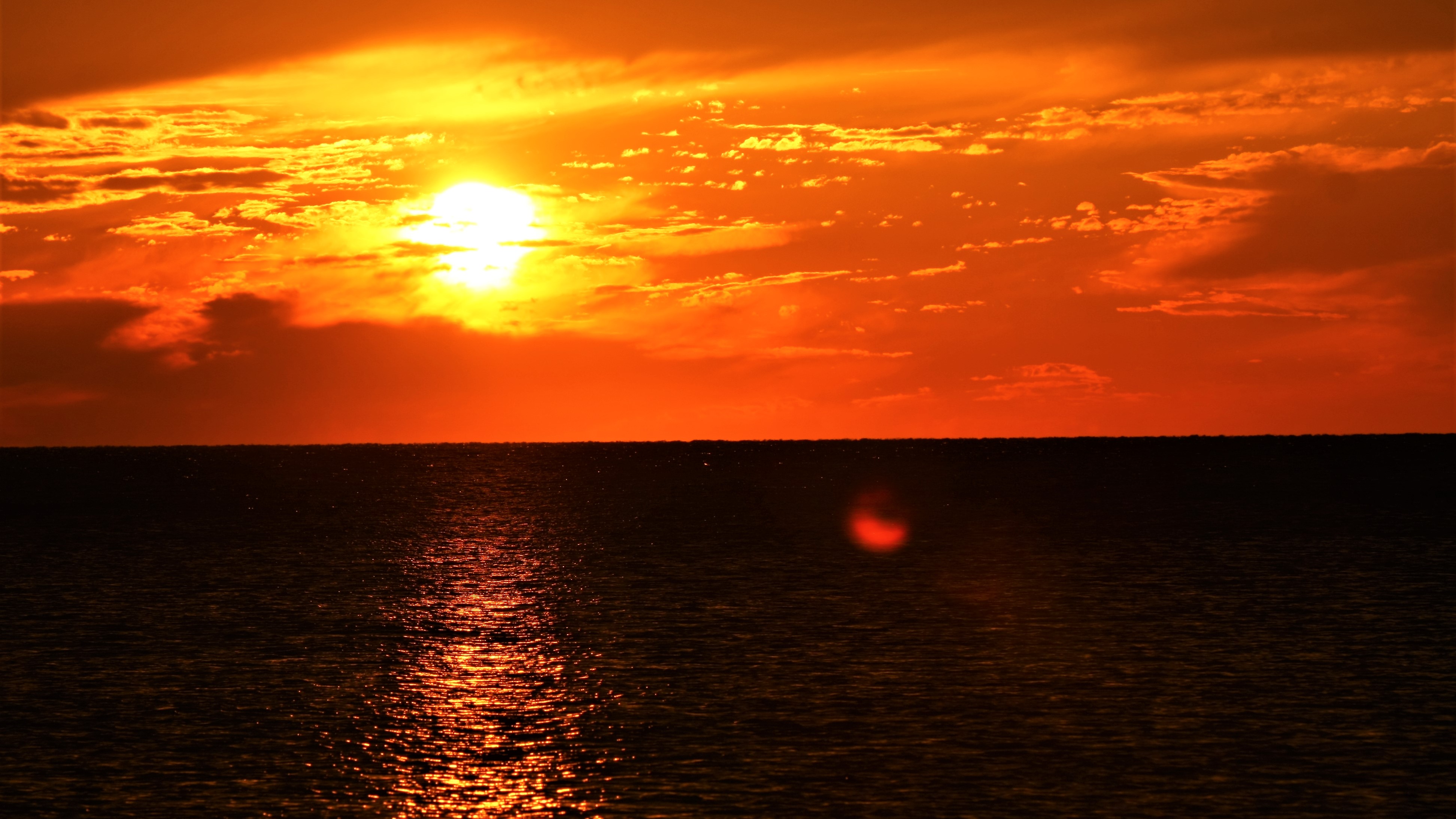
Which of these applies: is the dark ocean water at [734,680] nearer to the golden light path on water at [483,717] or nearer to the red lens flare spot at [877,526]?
the golden light path on water at [483,717]

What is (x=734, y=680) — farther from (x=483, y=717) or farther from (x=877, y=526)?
(x=877, y=526)

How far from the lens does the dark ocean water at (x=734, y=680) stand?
30.1 meters

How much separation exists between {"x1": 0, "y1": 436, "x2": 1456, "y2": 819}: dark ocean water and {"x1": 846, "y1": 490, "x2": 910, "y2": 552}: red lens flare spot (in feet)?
10.0

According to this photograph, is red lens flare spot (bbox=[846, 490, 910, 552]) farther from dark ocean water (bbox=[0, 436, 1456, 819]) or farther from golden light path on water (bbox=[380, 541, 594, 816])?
golden light path on water (bbox=[380, 541, 594, 816])

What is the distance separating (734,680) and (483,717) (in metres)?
8.32

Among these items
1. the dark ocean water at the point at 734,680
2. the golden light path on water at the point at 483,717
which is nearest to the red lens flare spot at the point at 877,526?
the dark ocean water at the point at 734,680

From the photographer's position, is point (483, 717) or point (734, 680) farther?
point (734, 680)

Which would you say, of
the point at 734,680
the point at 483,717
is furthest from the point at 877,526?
the point at 483,717

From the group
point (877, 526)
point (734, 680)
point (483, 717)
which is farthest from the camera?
point (877, 526)

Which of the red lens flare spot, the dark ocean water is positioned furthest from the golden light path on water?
the red lens flare spot

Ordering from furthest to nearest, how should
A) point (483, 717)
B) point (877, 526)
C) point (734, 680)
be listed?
point (877, 526), point (734, 680), point (483, 717)

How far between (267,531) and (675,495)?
221 ft

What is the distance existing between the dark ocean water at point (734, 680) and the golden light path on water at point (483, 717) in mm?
162

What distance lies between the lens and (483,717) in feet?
122
